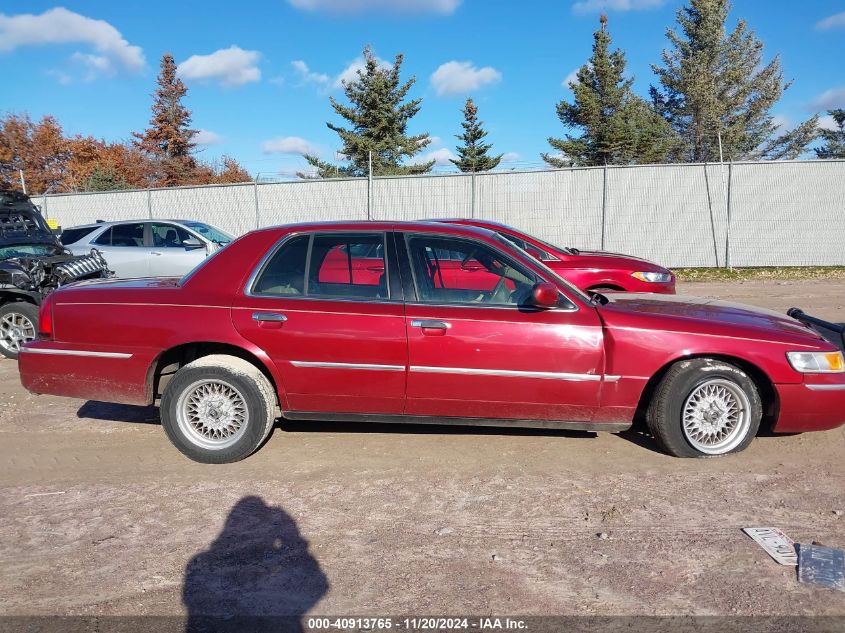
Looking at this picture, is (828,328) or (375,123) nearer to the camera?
(828,328)

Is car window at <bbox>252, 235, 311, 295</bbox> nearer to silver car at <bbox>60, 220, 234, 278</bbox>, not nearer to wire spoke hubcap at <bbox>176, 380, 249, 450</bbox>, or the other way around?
wire spoke hubcap at <bbox>176, 380, 249, 450</bbox>

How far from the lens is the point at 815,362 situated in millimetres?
4195

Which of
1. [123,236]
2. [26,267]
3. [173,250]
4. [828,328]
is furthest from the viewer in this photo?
[123,236]

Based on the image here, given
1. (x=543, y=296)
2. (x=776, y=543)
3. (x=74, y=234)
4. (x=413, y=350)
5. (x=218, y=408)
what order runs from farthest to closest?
(x=74, y=234), (x=218, y=408), (x=413, y=350), (x=543, y=296), (x=776, y=543)

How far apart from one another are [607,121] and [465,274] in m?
32.1

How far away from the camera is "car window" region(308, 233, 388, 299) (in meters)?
4.38

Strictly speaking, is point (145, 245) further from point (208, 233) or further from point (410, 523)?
point (410, 523)

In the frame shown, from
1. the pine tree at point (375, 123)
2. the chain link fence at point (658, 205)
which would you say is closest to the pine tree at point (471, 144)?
the pine tree at point (375, 123)

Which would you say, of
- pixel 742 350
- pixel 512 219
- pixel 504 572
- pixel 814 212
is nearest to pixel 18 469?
pixel 504 572

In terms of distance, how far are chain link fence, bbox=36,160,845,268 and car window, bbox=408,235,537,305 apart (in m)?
12.1

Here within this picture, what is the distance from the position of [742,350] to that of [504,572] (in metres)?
2.24

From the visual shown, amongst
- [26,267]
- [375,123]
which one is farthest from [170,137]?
[26,267]

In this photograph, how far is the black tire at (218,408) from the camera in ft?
14.3

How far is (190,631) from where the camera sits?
265cm
